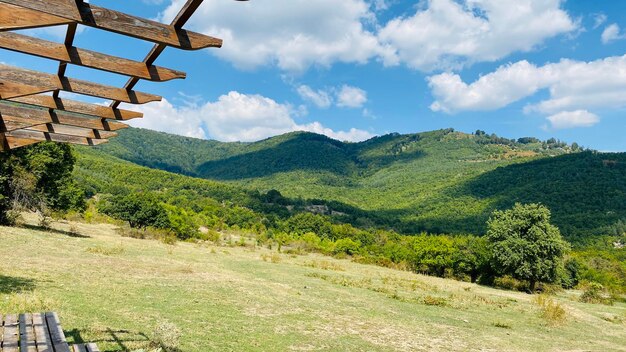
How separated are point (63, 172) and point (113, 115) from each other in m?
27.8

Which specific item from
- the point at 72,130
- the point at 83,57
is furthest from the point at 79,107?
the point at 83,57

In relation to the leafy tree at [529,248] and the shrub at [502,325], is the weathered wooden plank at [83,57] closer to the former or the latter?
the shrub at [502,325]

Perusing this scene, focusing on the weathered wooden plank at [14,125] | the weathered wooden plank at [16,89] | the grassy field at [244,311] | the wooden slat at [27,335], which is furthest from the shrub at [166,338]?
the weathered wooden plank at [16,89]

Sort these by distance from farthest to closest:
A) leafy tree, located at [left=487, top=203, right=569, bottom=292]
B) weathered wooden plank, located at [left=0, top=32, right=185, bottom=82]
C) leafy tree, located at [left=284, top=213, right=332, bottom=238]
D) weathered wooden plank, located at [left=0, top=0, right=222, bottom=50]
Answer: leafy tree, located at [left=284, top=213, right=332, bottom=238] < leafy tree, located at [left=487, top=203, right=569, bottom=292] < weathered wooden plank, located at [left=0, top=32, right=185, bottom=82] < weathered wooden plank, located at [left=0, top=0, right=222, bottom=50]

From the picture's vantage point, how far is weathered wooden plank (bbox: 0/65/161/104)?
536cm

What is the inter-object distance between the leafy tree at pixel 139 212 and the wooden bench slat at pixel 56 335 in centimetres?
4413

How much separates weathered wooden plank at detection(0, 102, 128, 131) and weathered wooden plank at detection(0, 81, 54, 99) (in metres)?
1.87

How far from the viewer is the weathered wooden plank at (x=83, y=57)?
427 cm

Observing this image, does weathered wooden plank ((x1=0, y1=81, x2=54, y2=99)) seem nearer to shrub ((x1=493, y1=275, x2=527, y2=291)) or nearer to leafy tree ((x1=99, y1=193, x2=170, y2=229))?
shrub ((x1=493, y1=275, x2=527, y2=291))

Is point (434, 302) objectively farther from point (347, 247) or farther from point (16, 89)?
point (347, 247)

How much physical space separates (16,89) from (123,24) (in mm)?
2938

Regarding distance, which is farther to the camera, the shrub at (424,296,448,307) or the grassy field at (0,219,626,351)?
the shrub at (424,296,448,307)

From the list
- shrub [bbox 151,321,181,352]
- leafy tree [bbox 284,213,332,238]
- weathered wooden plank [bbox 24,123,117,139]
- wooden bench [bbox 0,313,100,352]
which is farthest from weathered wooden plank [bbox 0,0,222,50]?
leafy tree [bbox 284,213,332,238]

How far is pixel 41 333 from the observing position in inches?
225
